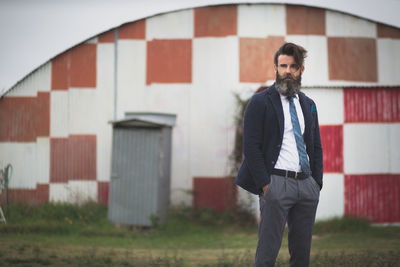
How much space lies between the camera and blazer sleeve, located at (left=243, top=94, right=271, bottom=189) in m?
2.61

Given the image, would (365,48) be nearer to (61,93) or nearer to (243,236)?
(243,236)

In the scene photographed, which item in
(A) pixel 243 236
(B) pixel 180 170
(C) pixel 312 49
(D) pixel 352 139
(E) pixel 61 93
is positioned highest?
(C) pixel 312 49

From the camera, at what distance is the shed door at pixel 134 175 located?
23.6 feet

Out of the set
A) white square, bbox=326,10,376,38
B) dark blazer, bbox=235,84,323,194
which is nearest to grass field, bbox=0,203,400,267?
dark blazer, bbox=235,84,323,194

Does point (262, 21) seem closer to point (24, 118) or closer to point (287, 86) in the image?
point (24, 118)

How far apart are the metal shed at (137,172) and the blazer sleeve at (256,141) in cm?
467

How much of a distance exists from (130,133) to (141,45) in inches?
89.5

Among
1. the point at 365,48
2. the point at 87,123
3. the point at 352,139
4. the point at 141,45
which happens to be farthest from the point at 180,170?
the point at 365,48

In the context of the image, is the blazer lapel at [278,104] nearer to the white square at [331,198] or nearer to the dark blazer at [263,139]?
the dark blazer at [263,139]

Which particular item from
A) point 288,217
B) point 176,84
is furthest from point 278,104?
point 176,84

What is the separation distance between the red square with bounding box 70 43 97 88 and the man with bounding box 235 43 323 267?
654 cm

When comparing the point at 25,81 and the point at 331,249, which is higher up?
the point at 25,81

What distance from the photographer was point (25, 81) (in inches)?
340

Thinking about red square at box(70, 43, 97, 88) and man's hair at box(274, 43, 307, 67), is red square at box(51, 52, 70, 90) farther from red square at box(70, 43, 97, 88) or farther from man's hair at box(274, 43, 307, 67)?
man's hair at box(274, 43, 307, 67)
